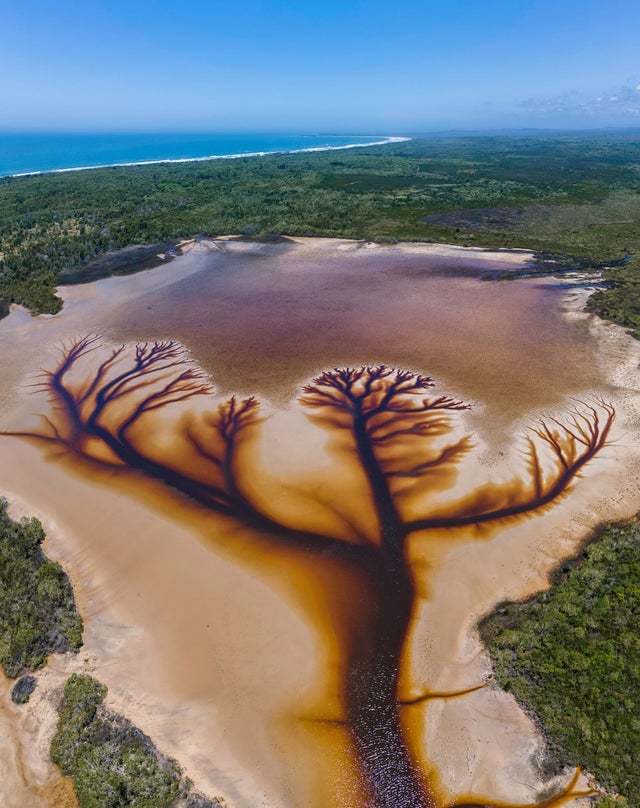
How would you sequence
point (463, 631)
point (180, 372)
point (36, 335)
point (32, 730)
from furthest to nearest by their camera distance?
point (36, 335), point (180, 372), point (463, 631), point (32, 730)

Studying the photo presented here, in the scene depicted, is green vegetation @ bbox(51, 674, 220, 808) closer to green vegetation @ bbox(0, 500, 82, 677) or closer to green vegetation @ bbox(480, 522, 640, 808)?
green vegetation @ bbox(0, 500, 82, 677)

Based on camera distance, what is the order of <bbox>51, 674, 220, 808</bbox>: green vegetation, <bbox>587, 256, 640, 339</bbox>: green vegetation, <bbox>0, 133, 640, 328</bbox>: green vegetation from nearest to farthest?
<bbox>51, 674, 220, 808</bbox>: green vegetation → <bbox>587, 256, 640, 339</bbox>: green vegetation → <bbox>0, 133, 640, 328</bbox>: green vegetation

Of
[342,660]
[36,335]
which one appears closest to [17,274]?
[36,335]

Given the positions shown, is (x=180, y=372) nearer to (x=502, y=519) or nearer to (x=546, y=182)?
(x=502, y=519)

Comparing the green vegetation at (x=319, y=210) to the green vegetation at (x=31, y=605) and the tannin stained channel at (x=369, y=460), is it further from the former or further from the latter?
the green vegetation at (x=31, y=605)

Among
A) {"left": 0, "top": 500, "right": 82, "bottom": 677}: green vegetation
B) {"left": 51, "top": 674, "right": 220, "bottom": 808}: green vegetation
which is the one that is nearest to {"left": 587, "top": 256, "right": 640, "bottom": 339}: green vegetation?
{"left": 51, "top": 674, "right": 220, "bottom": 808}: green vegetation

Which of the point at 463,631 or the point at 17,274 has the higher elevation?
the point at 17,274
